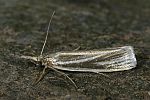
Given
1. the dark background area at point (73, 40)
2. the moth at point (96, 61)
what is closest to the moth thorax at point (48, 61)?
the moth at point (96, 61)

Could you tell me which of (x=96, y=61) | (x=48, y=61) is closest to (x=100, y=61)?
(x=96, y=61)

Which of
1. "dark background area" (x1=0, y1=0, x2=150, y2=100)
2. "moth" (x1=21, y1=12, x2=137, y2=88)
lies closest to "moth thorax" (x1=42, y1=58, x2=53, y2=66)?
"moth" (x1=21, y1=12, x2=137, y2=88)

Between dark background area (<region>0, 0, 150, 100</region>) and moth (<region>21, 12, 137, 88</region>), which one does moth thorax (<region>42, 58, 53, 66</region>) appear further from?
dark background area (<region>0, 0, 150, 100</region>)

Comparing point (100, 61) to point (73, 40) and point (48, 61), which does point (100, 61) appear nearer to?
Result: point (48, 61)

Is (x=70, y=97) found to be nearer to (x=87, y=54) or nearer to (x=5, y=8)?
(x=87, y=54)

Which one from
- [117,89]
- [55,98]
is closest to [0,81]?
[55,98]
